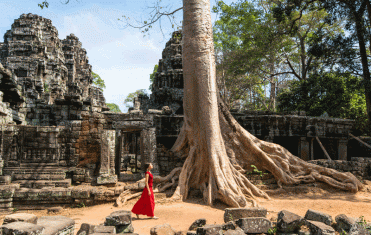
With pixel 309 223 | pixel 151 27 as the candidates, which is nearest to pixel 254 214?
pixel 309 223

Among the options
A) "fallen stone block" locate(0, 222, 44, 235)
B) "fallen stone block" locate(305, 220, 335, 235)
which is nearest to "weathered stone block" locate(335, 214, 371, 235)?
"fallen stone block" locate(305, 220, 335, 235)

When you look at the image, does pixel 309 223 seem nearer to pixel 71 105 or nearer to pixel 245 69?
pixel 71 105

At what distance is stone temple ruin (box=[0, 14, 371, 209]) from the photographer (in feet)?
21.0

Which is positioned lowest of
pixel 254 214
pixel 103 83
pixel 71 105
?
pixel 254 214

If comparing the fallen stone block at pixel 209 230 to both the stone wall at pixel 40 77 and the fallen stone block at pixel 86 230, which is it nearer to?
the fallen stone block at pixel 86 230

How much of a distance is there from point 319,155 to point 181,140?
8.80 metres

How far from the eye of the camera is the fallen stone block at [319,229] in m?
3.32

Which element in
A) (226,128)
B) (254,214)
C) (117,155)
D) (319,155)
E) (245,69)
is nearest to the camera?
(254,214)

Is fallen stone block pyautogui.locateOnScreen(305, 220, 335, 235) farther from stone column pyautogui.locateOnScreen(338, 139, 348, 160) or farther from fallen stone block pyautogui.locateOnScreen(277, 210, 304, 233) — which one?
stone column pyautogui.locateOnScreen(338, 139, 348, 160)

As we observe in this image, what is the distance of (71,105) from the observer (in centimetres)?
1270

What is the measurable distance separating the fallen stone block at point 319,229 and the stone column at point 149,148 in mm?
4536

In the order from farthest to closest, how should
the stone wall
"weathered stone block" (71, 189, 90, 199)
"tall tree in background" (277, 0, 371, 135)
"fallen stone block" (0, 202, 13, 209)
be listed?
1. the stone wall
2. "tall tree in background" (277, 0, 371, 135)
3. "weathered stone block" (71, 189, 90, 199)
4. "fallen stone block" (0, 202, 13, 209)

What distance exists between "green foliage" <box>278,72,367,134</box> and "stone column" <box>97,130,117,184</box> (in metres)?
10.7

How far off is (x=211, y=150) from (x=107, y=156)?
2964mm
